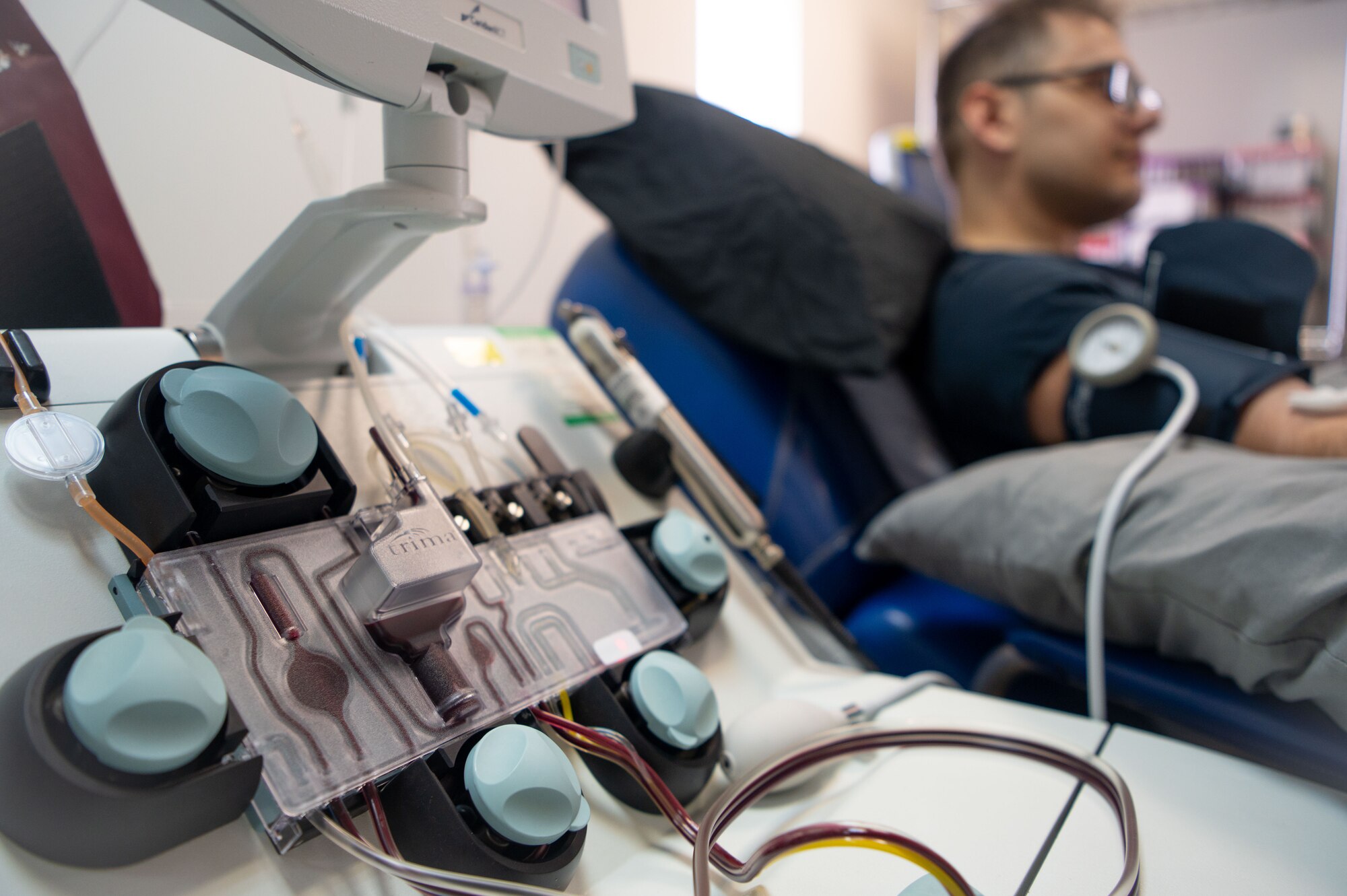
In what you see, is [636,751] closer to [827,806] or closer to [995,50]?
[827,806]

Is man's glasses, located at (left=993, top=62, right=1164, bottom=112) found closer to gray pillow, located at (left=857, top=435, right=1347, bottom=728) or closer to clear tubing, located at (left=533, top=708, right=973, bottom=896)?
gray pillow, located at (left=857, top=435, right=1347, bottom=728)

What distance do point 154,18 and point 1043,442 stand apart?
33.9 inches

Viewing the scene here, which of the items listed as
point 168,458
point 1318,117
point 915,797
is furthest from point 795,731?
point 1318,117

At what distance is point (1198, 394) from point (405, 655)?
2.50 feet

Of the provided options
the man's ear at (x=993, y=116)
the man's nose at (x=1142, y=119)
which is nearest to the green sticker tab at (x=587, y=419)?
the man's ear at (x=993, y=116)

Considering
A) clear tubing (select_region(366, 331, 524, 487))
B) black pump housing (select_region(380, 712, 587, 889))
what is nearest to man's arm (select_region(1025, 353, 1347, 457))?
clear tubing (select_region(366, 331, 524, 487))

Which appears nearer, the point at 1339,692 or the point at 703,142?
the point at 1339,692

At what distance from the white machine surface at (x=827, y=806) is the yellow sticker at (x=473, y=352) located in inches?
2.8

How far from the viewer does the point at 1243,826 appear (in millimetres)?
350

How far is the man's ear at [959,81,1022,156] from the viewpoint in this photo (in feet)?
3.92

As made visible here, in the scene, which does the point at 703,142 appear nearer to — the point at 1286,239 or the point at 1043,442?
the point at 1043,442

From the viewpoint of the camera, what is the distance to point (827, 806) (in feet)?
1.25

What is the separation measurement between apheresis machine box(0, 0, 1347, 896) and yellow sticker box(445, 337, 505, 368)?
52 mm

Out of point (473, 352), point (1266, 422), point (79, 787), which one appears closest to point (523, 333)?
point (473, 352)
